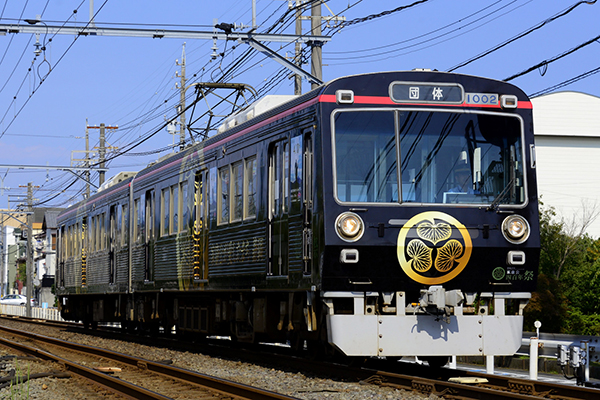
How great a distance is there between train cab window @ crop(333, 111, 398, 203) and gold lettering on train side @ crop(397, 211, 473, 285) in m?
0.41

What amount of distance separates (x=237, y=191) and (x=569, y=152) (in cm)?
4185

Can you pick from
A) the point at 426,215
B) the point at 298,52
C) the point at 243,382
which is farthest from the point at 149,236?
the point at 426,215

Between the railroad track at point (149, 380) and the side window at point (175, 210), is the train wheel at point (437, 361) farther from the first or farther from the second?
the side window at point (175, 210)

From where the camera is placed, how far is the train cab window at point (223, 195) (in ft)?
42.5

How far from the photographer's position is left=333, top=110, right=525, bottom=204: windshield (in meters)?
9.69

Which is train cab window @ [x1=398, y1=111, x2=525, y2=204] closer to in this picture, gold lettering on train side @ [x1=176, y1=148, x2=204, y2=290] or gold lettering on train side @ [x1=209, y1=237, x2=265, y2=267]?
gold lettering on train side @ [x1=209, y1=237, x2=265, y2=267]

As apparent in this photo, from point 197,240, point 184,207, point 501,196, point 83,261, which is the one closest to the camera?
point 501,196

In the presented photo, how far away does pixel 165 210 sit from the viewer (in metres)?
16.3

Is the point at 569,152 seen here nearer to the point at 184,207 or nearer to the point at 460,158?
the point at 184,207

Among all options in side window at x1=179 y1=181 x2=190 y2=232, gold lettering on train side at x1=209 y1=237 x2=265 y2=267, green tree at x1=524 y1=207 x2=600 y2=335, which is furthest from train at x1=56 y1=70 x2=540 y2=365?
green tree at x1=524 y1=207 x2=600 y2=335

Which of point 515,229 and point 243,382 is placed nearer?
point 515,229

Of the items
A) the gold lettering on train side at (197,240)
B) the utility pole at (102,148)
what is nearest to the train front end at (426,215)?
the gold lettering on train side at (197,240)

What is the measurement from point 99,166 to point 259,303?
1065 inches

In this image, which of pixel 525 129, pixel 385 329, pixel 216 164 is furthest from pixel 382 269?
pixel 216 164
